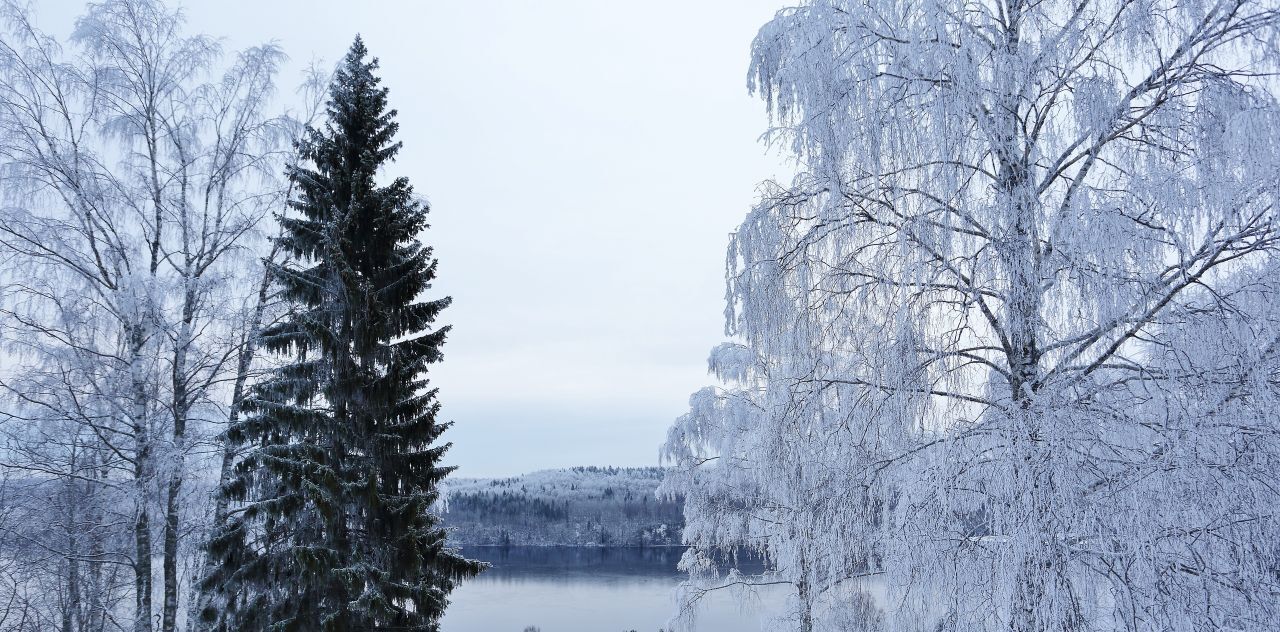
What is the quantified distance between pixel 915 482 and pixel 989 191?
58.9 inches

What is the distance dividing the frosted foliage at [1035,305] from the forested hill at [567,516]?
7198cm

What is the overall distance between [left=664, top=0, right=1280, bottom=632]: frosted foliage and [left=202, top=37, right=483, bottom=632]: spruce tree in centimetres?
504

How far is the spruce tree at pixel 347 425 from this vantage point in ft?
23.6

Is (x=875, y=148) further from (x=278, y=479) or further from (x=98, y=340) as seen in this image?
(x=98, y=340)

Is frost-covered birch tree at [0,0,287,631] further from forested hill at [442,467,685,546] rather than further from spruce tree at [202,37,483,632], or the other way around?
forested hill at [442,467,685,546]

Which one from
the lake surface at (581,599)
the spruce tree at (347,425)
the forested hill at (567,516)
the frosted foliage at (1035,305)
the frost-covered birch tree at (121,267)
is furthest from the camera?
the forested hill at (567,516)

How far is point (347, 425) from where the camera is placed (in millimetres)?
7754

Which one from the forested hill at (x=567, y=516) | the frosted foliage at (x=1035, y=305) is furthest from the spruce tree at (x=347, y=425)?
the forested hill at (x=567, y=516)

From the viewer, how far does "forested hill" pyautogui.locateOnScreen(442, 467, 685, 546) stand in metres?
78.6

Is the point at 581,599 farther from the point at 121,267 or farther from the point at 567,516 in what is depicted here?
the point at 567,516

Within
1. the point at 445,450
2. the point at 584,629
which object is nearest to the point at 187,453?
the point at 445,450

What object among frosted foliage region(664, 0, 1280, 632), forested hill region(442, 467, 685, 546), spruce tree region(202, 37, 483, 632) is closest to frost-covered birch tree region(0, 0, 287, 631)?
spruce tree region(202, 37, 483, 632)

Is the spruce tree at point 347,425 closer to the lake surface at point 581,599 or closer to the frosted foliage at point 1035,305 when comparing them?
the frosted foliage at point 1035,305

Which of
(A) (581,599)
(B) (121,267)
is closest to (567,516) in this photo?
(A) (581,599)
